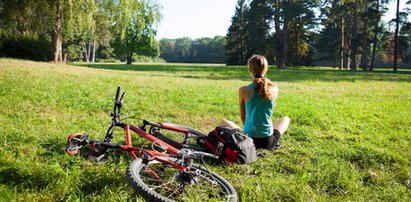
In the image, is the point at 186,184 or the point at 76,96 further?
the point at 76,96

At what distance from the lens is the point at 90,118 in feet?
23.0

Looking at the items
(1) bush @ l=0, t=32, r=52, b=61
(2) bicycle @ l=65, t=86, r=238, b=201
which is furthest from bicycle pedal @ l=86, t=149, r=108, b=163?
(1) bush @ l=0, t=32, r=52, b=61

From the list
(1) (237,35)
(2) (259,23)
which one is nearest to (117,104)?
(2) (259,23)

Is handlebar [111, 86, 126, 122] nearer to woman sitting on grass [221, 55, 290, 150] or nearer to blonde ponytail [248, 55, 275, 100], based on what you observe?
woman sitting on grass [221, 55, 290, 150]

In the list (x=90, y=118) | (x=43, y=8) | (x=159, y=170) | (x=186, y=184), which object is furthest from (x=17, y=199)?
(x=43, y=8)

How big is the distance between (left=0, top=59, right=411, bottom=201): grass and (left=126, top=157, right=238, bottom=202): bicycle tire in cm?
28

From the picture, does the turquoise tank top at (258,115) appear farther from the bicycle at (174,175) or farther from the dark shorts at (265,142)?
the bicycle at (174,175)

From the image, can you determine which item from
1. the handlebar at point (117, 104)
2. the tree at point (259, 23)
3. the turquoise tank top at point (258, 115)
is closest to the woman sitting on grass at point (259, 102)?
the turquoise tank top at point (258, 115)

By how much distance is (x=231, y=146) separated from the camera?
4.51 meters

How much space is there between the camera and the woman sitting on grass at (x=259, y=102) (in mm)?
4934

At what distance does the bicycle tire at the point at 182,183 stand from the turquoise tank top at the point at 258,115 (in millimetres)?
1602

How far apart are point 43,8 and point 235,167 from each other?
22277mm

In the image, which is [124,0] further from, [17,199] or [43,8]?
[17,199]

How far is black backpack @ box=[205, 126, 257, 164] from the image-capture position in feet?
14.7
